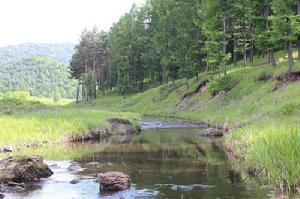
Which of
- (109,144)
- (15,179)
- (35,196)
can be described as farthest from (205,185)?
(109,144)

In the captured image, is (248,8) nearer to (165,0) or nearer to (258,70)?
(258,70)

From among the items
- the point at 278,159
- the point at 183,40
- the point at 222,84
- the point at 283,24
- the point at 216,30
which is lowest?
the point at 278,159

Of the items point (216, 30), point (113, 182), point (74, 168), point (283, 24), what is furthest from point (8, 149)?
point (216, 30)

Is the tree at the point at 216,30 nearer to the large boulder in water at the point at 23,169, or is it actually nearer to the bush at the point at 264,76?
the bush at the point at 264,76

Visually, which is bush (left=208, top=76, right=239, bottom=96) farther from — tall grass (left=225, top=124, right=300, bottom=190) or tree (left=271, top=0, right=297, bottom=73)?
tall grass (left=225, top=124, right=300, bottom=190)

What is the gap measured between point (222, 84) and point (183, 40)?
19.6 m

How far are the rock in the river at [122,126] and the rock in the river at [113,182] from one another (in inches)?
1027

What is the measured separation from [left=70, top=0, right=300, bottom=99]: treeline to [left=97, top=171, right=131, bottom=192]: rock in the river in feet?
128

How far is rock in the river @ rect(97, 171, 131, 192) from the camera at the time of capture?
19.3 metres

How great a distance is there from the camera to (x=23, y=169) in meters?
21.6

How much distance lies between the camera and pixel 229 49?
3551 inches

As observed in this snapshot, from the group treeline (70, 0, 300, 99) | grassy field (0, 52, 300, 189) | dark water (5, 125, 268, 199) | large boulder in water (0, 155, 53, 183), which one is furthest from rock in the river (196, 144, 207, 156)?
treeline (70, 0, 300, 99)

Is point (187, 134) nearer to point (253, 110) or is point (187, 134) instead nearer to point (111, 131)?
point (111, 131)

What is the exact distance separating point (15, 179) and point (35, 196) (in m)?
3.42
